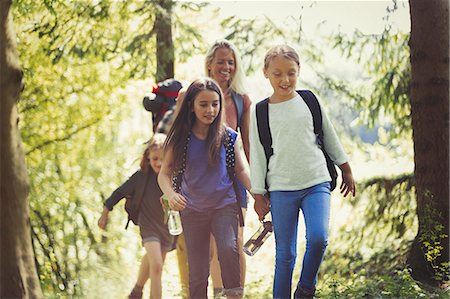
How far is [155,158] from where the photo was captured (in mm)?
6992

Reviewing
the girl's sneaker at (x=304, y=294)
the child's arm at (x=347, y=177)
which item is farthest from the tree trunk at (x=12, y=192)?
the child's arm at (x=347, y=177)

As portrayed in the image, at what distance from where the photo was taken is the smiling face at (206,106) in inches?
237

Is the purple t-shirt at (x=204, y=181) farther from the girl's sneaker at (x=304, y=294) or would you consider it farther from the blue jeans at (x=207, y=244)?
the girl's sneaker at (x=304, y=294)

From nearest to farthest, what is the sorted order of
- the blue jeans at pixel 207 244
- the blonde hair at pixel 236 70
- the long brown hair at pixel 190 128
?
the blue jeans at pixel 207 244
the long brown hair at pixel 190 128
the blonde hair at pixel 236 70

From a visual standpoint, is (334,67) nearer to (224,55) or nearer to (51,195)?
(224,55)

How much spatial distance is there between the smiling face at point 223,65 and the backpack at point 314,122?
0.88 meters

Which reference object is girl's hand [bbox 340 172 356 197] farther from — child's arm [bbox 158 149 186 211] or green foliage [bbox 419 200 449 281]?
green foliage [bbox 419 200 449 281]

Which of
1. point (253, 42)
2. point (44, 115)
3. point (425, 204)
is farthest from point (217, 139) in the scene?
point (44, 115)

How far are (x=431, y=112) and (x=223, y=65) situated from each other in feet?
6.96

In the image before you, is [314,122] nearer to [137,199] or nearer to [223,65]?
[223,65]

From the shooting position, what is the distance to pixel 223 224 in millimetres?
5762

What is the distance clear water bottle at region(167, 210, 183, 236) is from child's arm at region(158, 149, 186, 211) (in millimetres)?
637

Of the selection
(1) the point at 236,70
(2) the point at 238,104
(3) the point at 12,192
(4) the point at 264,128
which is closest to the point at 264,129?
(4) the point at 264,128

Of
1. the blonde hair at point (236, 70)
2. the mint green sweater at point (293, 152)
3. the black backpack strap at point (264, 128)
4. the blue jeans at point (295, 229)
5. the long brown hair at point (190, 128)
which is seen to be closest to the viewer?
the blue jeans at point (295, 229)
